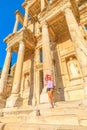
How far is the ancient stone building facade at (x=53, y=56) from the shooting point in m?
8.89

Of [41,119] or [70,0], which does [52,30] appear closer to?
[70,0]

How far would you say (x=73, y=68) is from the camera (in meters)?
11.5

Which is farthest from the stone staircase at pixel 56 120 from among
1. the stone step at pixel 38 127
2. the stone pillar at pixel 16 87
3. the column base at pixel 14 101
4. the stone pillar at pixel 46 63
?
the stone pillar at pixel 16 87

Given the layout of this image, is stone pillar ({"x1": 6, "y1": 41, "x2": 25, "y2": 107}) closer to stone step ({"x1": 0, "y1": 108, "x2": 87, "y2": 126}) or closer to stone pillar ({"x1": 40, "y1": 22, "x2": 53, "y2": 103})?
stone pillar ({"x1": 40, "y1": 22, "x2": 53, "y2": 103})

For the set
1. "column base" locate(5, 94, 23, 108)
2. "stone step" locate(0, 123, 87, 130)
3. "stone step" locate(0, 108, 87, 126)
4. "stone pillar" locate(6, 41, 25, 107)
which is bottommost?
"stone step" locate(0, 123, 87, 130)

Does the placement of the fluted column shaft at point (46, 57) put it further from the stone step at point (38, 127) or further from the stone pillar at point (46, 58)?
the stone step at point (38, 127)

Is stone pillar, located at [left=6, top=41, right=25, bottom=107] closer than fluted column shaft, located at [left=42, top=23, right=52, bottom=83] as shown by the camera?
No

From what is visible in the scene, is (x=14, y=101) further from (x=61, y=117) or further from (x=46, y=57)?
(x=61, y=117)

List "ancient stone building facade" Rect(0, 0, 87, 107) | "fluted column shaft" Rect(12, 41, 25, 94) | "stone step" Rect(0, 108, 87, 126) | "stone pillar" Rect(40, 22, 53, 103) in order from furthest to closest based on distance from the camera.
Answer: "fluted column shaft" Rect(12, 41, 25, 94) → "ancient stone building facade" Rect(0, 0, 87, 107) → "stone pillar" Rect(40, 22, 53, 103) → "stone step" Rect(0, 108, 87, 126)

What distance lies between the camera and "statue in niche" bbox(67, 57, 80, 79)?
1110 centimetres

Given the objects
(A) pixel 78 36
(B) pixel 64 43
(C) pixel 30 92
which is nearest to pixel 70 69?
(B) pixel 64 43

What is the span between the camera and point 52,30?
48.0ft

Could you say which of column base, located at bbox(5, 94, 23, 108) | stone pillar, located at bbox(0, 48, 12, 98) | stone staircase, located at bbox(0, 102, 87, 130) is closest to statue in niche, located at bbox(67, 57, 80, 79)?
column base, located at bbox(5, 94, 23, 108)

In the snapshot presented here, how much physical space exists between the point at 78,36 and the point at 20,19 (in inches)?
569
